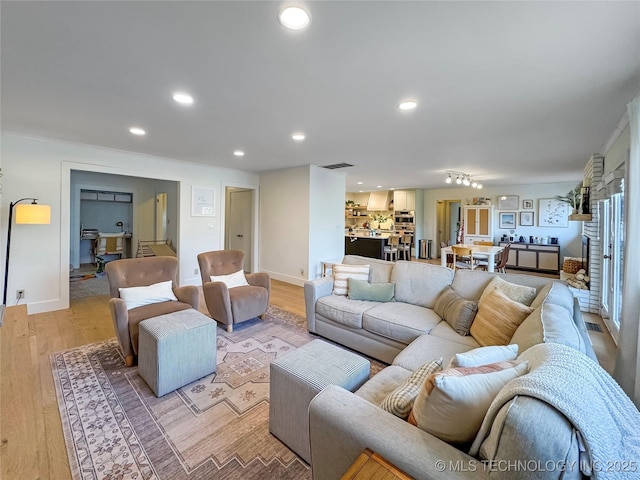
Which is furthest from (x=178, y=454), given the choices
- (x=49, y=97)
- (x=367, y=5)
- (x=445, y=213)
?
(x=445, y=213)

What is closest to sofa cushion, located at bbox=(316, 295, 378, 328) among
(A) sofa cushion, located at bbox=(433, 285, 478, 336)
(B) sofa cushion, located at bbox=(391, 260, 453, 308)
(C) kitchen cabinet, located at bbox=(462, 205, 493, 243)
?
(B) sofa cushion, located at bbox=(391, 260, 453, 308)

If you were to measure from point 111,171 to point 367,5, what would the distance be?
462 cm

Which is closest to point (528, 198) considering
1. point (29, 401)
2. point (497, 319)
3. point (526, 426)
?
point (497, 319)

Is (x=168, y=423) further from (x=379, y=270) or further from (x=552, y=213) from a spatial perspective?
(x=552, y=213)

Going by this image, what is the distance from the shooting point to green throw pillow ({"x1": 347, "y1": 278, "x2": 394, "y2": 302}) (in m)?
2.97

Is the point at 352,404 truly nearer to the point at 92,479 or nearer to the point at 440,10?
the point at 92,479

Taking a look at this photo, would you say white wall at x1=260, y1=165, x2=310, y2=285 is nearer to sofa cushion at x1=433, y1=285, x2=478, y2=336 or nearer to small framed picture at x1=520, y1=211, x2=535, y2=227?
sofa cushion at x1=433, y1=285, x2=478, y2=336

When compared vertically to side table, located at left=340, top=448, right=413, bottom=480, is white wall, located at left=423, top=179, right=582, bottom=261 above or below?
above

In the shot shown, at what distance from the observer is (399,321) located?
2.44 m

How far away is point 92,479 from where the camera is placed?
1438mm

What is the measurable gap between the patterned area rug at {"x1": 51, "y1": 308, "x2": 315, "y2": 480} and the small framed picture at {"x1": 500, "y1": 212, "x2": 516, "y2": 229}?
8452 millimetres

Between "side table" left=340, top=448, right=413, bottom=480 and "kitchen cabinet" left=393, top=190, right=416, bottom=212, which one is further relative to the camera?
"kitchen cabinet" left=393, top=190, right=416, bottom=212

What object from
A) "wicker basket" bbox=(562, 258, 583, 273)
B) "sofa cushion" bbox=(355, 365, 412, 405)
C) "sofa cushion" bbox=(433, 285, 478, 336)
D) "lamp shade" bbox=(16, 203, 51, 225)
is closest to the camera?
"sofa cushion" bbox=(355, 365, 412, 405)

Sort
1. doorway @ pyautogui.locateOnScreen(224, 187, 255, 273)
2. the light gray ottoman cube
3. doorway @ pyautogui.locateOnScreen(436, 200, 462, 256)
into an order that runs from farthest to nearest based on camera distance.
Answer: doorway @ pyautogui.locateOnScreen(436, 200, 462, 256) → doorway @ pyautogui.locateOnScreen(224, 187, 255, 273) → the light gray ottoman cube
